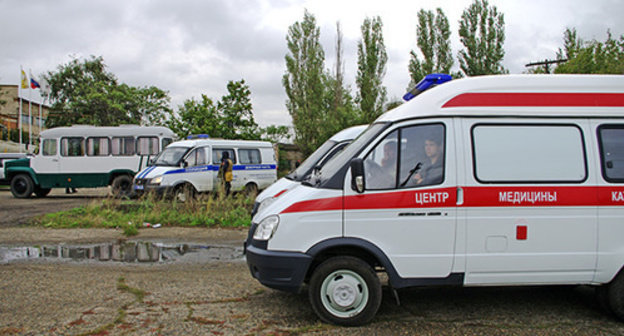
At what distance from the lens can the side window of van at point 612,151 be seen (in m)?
4.48

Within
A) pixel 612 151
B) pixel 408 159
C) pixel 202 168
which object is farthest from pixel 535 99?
pixel 202 168

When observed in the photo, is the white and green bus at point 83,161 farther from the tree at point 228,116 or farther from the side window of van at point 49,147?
the tree at point 228,116

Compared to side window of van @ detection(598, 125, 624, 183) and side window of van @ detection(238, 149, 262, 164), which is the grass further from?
side window of van @ detection(598, 125, 624, 183)

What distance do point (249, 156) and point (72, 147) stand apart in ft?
24.7

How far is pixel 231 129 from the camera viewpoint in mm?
28953

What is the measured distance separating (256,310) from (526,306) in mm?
3017

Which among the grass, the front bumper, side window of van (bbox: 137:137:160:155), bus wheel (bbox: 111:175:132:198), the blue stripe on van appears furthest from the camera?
side window of van (bbox: 137:137:160:155)

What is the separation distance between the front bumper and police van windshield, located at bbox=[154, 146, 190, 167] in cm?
→ 1064

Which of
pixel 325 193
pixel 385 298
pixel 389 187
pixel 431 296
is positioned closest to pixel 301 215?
pixel 325 193

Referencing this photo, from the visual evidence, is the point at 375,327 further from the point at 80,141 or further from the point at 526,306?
the point at 80,141

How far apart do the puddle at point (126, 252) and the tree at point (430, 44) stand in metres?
22.7

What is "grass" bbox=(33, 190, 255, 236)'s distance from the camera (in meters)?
10.4

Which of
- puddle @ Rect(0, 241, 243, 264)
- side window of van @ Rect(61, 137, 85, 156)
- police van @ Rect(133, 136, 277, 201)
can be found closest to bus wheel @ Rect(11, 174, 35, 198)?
side window of van @ Rect(61, 137, 85, 156)

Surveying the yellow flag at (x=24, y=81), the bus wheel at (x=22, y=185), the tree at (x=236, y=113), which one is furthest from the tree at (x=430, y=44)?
the yellow flag at (x=24, y=81)
